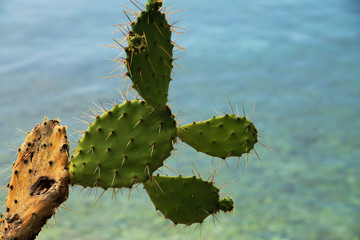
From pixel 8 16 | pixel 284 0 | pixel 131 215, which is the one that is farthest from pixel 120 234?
pixel 284 0

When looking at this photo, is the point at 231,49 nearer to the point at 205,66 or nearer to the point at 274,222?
the point at 205,66

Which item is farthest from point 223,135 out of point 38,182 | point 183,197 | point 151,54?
point 38,182

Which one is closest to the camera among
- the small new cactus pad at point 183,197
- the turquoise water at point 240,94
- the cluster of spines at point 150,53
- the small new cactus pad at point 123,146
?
the cluster of spines at point 150,53

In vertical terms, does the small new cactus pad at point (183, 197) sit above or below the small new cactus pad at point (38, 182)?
above

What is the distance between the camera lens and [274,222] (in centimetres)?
304

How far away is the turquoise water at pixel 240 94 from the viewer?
3.06m

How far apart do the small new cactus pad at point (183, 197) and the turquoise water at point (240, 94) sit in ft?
1.99

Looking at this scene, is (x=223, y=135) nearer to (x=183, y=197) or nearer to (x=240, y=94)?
(x=183, y=197)

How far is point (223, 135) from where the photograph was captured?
154cm

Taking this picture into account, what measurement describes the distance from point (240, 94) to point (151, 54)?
3.04 meters

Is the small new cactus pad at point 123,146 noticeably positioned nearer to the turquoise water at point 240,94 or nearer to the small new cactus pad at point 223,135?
the small new cactus pad at point 223,135

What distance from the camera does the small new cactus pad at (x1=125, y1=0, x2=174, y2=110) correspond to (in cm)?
129

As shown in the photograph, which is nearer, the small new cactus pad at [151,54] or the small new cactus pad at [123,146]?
the small new cactus pad at [151,54]

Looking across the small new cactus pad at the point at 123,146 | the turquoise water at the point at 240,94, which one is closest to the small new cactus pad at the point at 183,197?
the small new cactus pad at the point at 123,146
